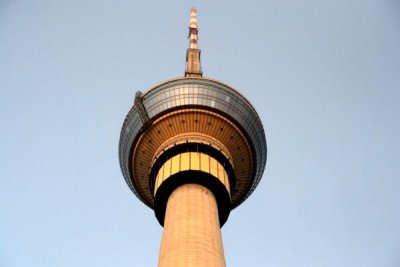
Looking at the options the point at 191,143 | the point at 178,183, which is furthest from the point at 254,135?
the point at 178,183

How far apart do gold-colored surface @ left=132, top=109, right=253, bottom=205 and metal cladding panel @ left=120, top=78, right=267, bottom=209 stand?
2.20 feet

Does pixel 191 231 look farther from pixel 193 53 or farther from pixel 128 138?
pixel 193 53

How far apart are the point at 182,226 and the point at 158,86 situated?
653 inches

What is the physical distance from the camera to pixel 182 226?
122 ft

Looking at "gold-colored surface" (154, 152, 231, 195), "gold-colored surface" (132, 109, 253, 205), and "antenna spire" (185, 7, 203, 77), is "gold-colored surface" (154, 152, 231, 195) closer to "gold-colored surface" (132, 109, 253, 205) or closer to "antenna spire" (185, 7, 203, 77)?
"gold-colored surface" (132, 109, 253, 205)

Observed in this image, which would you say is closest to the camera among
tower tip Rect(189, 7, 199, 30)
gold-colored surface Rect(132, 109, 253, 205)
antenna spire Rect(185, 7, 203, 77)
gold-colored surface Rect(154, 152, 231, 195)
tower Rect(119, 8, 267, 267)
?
tower Rect(119, 8, 267, 267)

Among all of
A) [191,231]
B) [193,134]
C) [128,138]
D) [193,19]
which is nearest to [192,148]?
[193,134]

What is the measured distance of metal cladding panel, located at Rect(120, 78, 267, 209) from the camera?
157ft

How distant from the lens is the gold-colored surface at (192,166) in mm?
42844

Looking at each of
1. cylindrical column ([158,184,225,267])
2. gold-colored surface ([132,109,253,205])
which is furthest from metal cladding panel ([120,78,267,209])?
cylindrical column ([158,184,225,267])

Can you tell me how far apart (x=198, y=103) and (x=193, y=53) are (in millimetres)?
13725

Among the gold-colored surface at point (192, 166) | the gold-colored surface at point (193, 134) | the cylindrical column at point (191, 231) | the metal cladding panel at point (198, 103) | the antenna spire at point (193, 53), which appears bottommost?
the cylindrical column at point (191, 231)

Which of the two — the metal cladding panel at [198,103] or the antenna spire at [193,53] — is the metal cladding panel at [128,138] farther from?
the antenna spire at [193,53]

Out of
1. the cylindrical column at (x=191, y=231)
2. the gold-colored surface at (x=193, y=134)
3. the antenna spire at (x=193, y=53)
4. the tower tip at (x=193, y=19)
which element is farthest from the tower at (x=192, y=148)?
the tower tip at (x=193, y=19)
